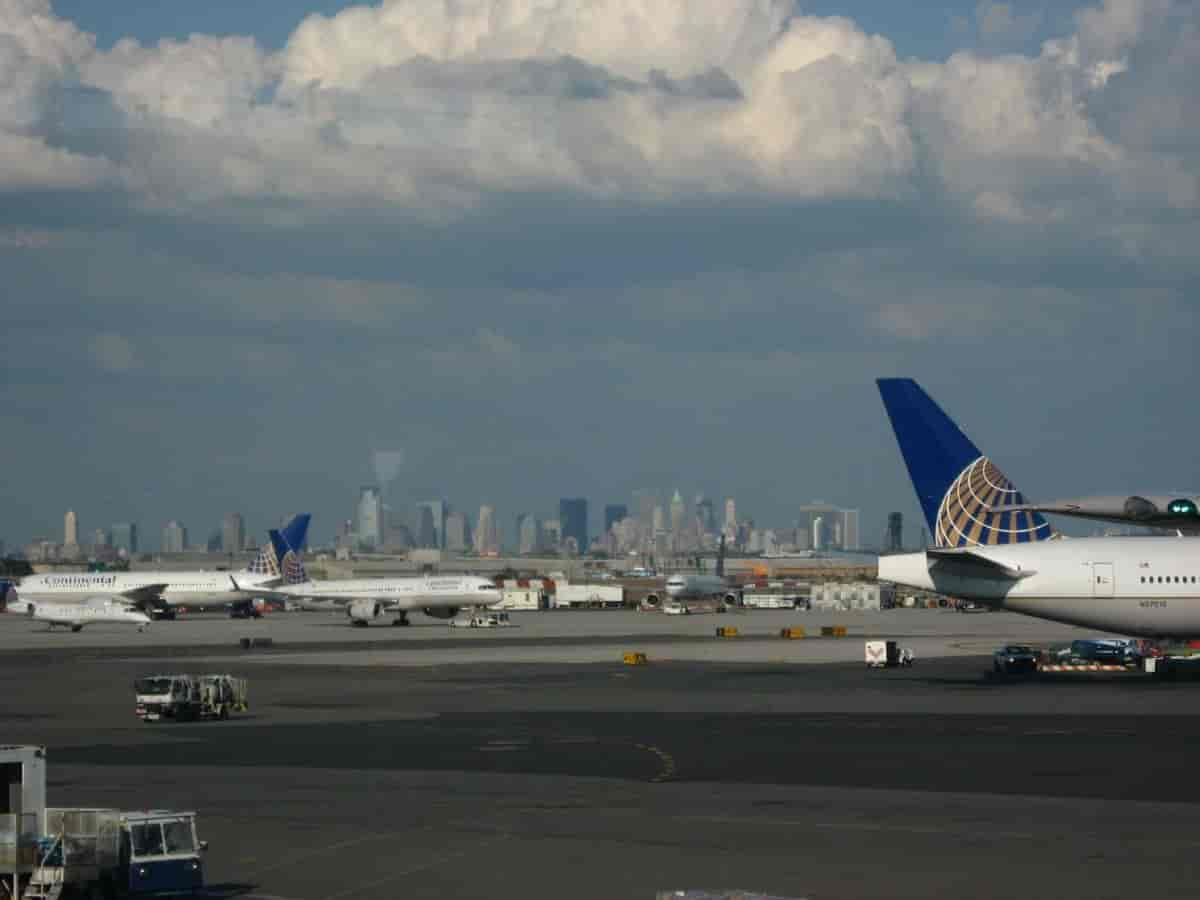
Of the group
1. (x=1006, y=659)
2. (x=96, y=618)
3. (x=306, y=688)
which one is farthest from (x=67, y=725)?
(x=96, y=618)

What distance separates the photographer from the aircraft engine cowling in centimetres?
15275

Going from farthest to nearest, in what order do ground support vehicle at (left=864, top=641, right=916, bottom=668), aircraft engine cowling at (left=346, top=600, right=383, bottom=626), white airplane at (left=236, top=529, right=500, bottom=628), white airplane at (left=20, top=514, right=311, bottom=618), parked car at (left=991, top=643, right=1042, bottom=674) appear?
white airplane at (left=20, top=514, right=311, bottom=618), white airplane at (left=236, top=529, right=500, bottom=628), aircraft engine cowling at (left=346, top=600, right=383, bottom=626), ground support vehicle at (left=864, top=641, right=916, bottom=668), parked car at (left=991, top=643, right=1042, bottom=674)

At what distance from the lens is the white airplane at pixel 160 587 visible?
564 feet

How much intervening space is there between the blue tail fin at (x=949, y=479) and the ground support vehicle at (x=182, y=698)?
34787mm

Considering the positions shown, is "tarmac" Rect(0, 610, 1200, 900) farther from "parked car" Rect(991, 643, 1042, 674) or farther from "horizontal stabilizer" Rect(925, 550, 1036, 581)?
"horizontal stabilizer" Rect(925, 550, 1036, 581)

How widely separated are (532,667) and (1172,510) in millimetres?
43125

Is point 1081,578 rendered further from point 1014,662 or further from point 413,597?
point 413,597

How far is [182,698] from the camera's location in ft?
197

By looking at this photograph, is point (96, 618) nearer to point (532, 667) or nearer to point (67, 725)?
point (532, 667)

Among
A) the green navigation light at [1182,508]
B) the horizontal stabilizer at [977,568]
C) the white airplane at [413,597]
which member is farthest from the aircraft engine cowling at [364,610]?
the green navigation light at [1182,508]

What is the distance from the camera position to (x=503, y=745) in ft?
163

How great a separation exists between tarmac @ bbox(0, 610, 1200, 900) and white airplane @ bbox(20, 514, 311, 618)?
288 ft

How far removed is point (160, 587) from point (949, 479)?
111m

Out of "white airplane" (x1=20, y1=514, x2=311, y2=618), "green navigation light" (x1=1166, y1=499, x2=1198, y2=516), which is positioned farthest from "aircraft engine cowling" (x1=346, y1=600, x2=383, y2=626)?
"green navigation light" (x1=1166, y1=499, x2=1198, y2=516)
